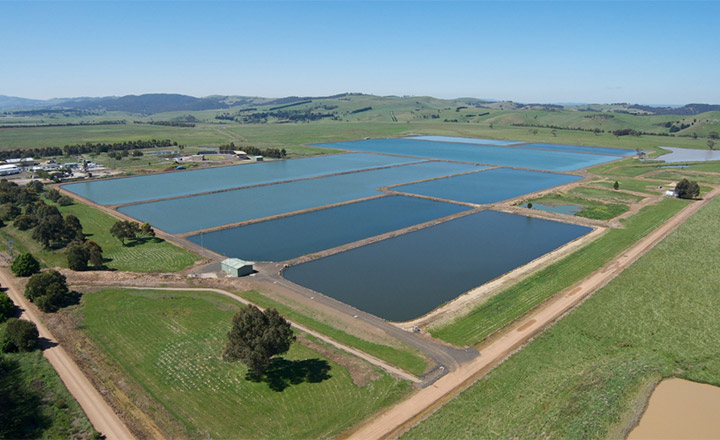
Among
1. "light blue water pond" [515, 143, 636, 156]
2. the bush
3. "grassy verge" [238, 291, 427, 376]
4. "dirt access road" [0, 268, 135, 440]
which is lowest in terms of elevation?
"dirt access road" [0, 268, 135, 440]

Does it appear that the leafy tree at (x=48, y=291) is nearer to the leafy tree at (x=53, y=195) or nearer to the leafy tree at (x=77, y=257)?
the leafy tree at (x=77, y=257)

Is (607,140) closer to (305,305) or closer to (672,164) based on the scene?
(672,164)

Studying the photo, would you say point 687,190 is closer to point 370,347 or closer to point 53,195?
point 370,347

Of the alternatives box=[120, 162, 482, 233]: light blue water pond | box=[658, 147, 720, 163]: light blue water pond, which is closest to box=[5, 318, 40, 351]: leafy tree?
box=[120, 162, 482, 233]: light blue water pond

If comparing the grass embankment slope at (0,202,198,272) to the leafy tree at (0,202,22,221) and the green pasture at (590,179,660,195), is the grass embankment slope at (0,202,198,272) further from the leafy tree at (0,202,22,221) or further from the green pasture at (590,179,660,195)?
the green pasture at (590,179,660,195)

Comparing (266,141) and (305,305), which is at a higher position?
(266,141)

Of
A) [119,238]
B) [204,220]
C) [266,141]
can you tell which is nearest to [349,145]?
[266,141]
